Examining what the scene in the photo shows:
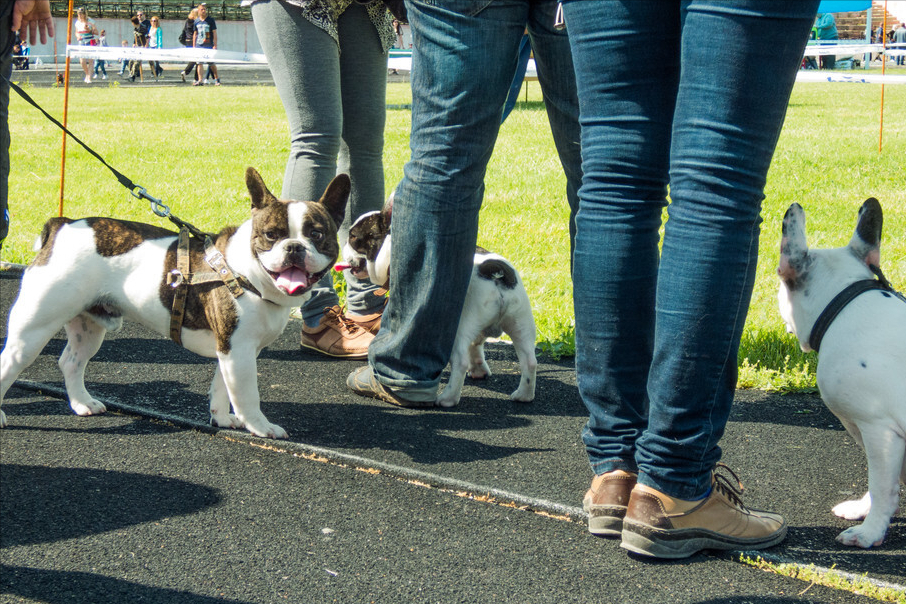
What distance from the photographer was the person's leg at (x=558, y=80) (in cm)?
326

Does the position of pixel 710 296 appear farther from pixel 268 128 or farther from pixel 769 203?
pixel 268 128

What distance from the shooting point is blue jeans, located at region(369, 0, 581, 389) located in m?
3.08

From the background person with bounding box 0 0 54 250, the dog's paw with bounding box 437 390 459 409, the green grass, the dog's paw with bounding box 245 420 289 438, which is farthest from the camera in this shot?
the green grass

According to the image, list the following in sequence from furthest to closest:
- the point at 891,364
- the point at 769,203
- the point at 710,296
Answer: the point at 769,203, the point at 891,364, the point at 710,296

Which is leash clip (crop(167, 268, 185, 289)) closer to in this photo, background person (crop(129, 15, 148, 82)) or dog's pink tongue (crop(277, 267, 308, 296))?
dog's pink tongue (crop(277, 267, 308, 296))

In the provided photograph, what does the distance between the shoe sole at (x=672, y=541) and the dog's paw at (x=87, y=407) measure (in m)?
2.28

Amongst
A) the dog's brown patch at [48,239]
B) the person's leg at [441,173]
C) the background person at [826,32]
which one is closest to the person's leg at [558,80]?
the person's leg at [441,173]

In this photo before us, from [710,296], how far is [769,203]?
657cm

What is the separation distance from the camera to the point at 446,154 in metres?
3.33

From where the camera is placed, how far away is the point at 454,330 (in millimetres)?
3701

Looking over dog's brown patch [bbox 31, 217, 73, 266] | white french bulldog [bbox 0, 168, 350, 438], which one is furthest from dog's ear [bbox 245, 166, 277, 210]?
dog's brown patch [bbox 31, 217, 73, 266]

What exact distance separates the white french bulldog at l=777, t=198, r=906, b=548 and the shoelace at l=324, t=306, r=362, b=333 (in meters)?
2.37

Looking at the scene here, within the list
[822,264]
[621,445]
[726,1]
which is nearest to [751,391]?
[822,264]

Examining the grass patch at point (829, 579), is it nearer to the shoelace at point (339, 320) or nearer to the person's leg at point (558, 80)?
the person's leg at point (558, 80)
